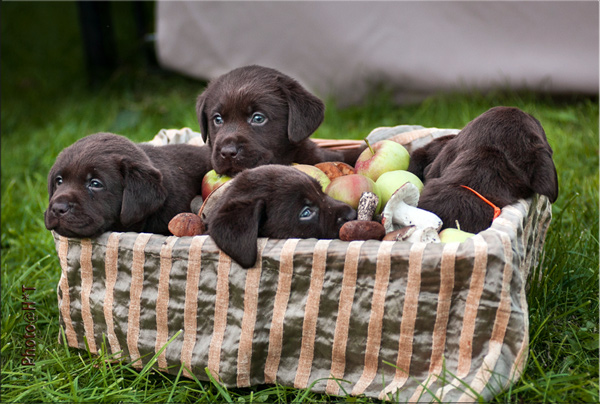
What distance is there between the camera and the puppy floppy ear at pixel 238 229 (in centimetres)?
253

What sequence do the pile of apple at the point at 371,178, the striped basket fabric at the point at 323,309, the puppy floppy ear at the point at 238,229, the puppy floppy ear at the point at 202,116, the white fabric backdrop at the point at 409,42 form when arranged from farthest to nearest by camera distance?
the white fabric backdrop at the point at 409,42
the puppy floppy ear at the point at 202,116
the pile of apple at the point at 371,178
the puppy floppy ear at the point at 238,229
the striped basket fabric at the point at 323,309

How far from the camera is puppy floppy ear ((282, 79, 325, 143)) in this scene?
3609 mm

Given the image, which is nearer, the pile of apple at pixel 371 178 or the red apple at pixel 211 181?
the pile of apple at pixel 371 178

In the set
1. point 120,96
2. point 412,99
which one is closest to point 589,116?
point 412,99

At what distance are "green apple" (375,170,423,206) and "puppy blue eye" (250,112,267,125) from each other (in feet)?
2.51

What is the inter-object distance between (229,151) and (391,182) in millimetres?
895

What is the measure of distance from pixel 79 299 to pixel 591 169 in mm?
3897

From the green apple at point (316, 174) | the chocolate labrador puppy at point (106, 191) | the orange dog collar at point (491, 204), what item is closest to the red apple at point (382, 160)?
the green apple at point (316, 174)

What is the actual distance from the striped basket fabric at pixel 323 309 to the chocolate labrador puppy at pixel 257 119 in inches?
33.3

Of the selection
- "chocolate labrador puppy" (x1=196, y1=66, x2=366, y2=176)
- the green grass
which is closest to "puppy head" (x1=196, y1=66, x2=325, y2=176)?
"chocolate labrador puppy" (x1=196, y1=66, x2=366, y2=176)

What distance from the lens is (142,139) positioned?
20.7 ft

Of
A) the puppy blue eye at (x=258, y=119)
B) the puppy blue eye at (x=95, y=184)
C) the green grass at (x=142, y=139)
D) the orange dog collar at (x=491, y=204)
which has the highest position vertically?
the puppy blue eye at (x=258, y=119)

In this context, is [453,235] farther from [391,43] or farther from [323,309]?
[391,43]

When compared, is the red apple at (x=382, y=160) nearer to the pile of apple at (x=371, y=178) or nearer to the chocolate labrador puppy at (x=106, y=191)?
the pile of apple at (x=371, y=178)
